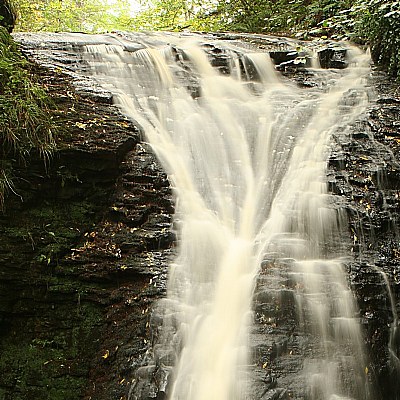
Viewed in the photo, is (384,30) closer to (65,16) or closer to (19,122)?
(19,122)

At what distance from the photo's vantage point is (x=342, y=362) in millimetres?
2904

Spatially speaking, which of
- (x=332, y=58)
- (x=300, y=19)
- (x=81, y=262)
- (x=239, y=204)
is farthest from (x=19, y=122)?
(x=300, y=19)

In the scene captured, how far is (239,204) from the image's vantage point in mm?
4129

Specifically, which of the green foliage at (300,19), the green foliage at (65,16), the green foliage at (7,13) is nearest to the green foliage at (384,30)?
the green foliage at (300,19)

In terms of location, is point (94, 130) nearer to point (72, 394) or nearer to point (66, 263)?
point (66, 263)

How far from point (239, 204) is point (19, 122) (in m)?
2.06

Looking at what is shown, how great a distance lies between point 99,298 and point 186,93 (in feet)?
9.71

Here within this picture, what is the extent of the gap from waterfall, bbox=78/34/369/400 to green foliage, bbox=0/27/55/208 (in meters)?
0.99

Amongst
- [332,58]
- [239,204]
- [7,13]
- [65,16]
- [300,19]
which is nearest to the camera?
[239,204]

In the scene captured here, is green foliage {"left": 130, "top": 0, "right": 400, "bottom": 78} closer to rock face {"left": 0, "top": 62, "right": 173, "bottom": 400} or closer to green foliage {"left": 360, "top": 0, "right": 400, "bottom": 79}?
green foliage {"left": 360, "top": 0, "right": 400, "bottom": 79}

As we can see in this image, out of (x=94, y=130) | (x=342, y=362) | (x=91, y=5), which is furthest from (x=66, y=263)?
(x=91, y=5)

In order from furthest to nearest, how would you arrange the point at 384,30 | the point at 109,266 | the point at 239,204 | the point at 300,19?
the point at 300,19
the point at 384,30
the point at 239,204
the point at 109,266

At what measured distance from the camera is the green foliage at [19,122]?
3715 millimetres

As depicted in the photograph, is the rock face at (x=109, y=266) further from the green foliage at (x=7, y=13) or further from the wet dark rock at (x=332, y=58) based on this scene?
the wet dark rock at (x=332, y=58)
